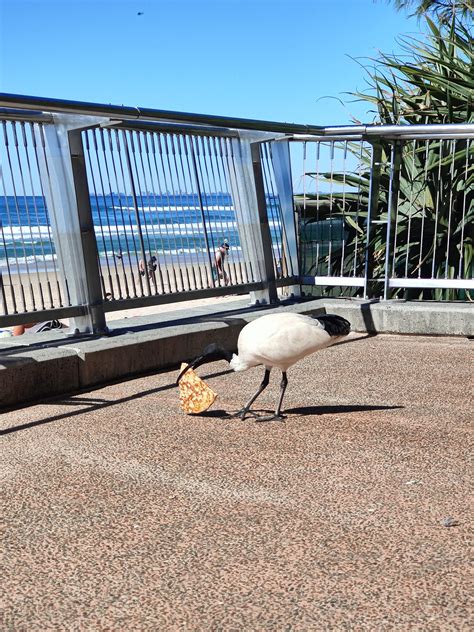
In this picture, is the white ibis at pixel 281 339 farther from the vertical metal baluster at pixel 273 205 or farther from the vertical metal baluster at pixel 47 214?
the vertical metal baluster at pixel 273 205

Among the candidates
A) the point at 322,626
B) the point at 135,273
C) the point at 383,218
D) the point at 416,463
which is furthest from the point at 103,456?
the point at 383,218

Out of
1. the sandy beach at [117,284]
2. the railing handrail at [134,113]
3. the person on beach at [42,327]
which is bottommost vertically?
the person on beach at [42,327]

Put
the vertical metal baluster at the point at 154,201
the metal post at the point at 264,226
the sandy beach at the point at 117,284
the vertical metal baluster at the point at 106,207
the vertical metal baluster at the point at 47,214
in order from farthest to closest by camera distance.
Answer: the metal post at the point at 264,226 → the vertical metal baluster at the point at 154,201 → the vertical metal baluster at the point at 106,207 → the vertical metal baluster at the point at 47,214 → the sandy beach at the point at 117,284

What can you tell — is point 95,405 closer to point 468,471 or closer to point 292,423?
point 292,423

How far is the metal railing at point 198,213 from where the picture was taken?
6.69 metres

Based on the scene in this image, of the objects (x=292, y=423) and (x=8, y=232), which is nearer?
(x=292, y=423)

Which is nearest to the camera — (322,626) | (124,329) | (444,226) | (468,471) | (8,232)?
(322,626)

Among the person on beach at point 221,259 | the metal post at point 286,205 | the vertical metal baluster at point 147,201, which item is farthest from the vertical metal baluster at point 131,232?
the metal post at point 286,205

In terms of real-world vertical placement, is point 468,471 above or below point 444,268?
below

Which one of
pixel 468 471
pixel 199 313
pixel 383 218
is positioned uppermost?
pixel 383 218

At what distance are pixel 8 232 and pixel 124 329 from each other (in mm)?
1286

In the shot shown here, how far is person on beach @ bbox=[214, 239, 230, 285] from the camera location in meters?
8.39

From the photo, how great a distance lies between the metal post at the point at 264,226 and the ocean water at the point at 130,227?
266 millimetres

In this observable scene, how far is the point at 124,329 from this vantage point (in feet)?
24.1
